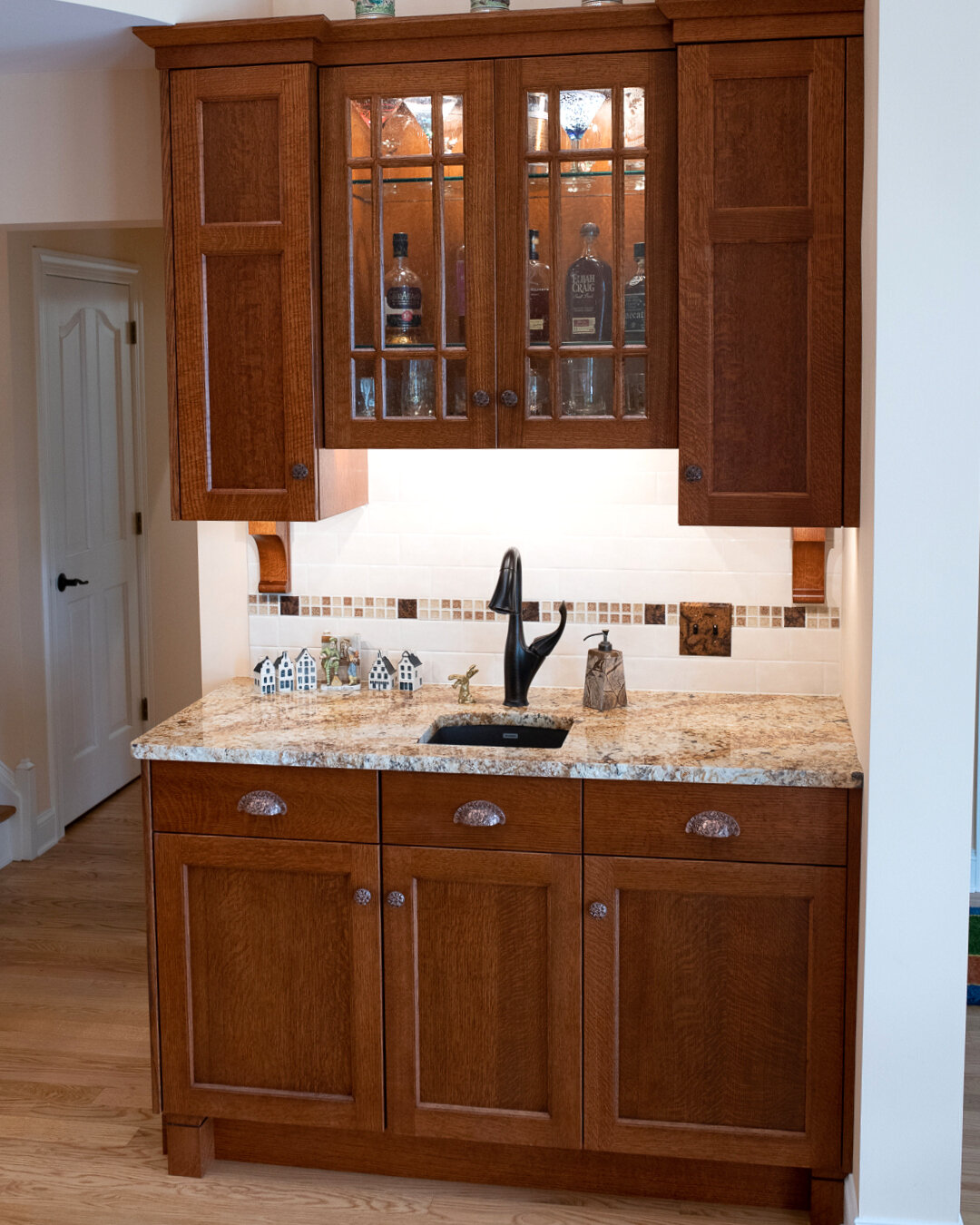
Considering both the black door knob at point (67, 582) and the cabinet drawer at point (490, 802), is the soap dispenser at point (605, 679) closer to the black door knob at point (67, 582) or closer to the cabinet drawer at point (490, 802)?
the cabinet drawer at point (490, 802)

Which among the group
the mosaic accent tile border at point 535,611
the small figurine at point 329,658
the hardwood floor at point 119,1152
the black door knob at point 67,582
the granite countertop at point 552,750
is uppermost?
the mosaic accent tile border at point 535,611

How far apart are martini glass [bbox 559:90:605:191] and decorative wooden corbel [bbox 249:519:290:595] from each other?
1.09m

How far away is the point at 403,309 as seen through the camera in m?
2.79

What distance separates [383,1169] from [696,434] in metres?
1.70

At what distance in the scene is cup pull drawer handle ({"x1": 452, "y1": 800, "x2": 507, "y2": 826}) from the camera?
8.38ft

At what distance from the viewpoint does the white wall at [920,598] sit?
2.24 metres

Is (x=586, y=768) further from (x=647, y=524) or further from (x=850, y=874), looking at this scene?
(x=647, y=524)

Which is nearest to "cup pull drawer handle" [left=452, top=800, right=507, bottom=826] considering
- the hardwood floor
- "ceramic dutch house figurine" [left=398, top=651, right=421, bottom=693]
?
"ceramic dutch house figurine" [left=398, top=651, right=421, bottom=693]

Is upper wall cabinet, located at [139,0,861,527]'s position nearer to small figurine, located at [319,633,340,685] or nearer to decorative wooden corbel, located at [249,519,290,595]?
decorative wooden corbel, located at [249,519,290,595]

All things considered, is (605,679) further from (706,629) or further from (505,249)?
(505,249)

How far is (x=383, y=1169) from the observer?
9.23ft

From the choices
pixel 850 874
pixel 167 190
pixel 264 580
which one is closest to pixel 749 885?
pixel 850 874

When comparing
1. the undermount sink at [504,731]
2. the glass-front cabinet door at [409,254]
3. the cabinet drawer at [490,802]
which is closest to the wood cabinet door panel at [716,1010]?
the cabinet drawer at [490,802]

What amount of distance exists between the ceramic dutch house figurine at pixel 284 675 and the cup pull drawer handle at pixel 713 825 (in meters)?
1.09
